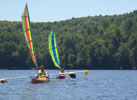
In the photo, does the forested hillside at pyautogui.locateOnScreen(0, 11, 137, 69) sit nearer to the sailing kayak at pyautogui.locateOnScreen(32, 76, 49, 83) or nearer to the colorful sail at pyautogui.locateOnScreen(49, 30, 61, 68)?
the colorful sail at pyautogui.locateOnScreen(49, 30, 61, 68)

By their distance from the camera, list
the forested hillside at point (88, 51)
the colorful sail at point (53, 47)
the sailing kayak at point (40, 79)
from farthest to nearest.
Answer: the forested hillside at point (88, 51) → the colorful sail at point (53, 47) → the sailing kayak at point (40, 79)

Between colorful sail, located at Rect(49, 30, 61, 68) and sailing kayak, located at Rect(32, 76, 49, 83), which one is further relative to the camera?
colorful sail, located at Rect(49, 30, 61, 68)

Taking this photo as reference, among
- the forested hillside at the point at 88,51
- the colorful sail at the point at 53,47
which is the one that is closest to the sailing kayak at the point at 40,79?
the colorful sail at the point at 53,47

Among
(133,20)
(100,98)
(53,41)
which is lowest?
(100,98)

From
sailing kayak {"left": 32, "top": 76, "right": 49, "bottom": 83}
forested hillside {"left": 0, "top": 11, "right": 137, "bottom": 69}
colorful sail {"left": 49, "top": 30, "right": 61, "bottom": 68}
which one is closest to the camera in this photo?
sailing kayak {"left": 32, "top": 76, "right": 49, "bottom": 83}

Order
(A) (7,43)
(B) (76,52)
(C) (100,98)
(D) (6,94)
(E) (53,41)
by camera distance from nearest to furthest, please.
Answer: (C) (100,98) → (D) (6,94) → (E) (53,41) → (B) (76,52) → (A) (7,43)

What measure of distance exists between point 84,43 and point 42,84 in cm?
10043

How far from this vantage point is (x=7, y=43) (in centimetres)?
15075

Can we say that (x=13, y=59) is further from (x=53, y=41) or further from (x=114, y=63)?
(x=53, y=41)

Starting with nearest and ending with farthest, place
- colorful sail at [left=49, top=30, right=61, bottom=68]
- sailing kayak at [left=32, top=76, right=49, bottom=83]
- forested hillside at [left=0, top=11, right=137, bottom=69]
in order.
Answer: sailing kayak at [left=32, top=76, right=49, bottom=83]
colorful sail at [left=49, top=30, right=61, bottom=68]
forested hillside at [left=0, top=11, right=137, bottom=69]

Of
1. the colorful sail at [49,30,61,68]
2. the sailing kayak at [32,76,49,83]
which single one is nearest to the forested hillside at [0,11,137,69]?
the colorful sail at [49,30,61,68]

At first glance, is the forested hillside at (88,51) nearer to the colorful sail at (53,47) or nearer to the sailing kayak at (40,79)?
the colorful sail at (53,47)

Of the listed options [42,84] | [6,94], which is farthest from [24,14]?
[6,94]

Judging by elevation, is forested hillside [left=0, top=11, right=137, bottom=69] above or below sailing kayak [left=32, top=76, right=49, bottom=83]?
above
